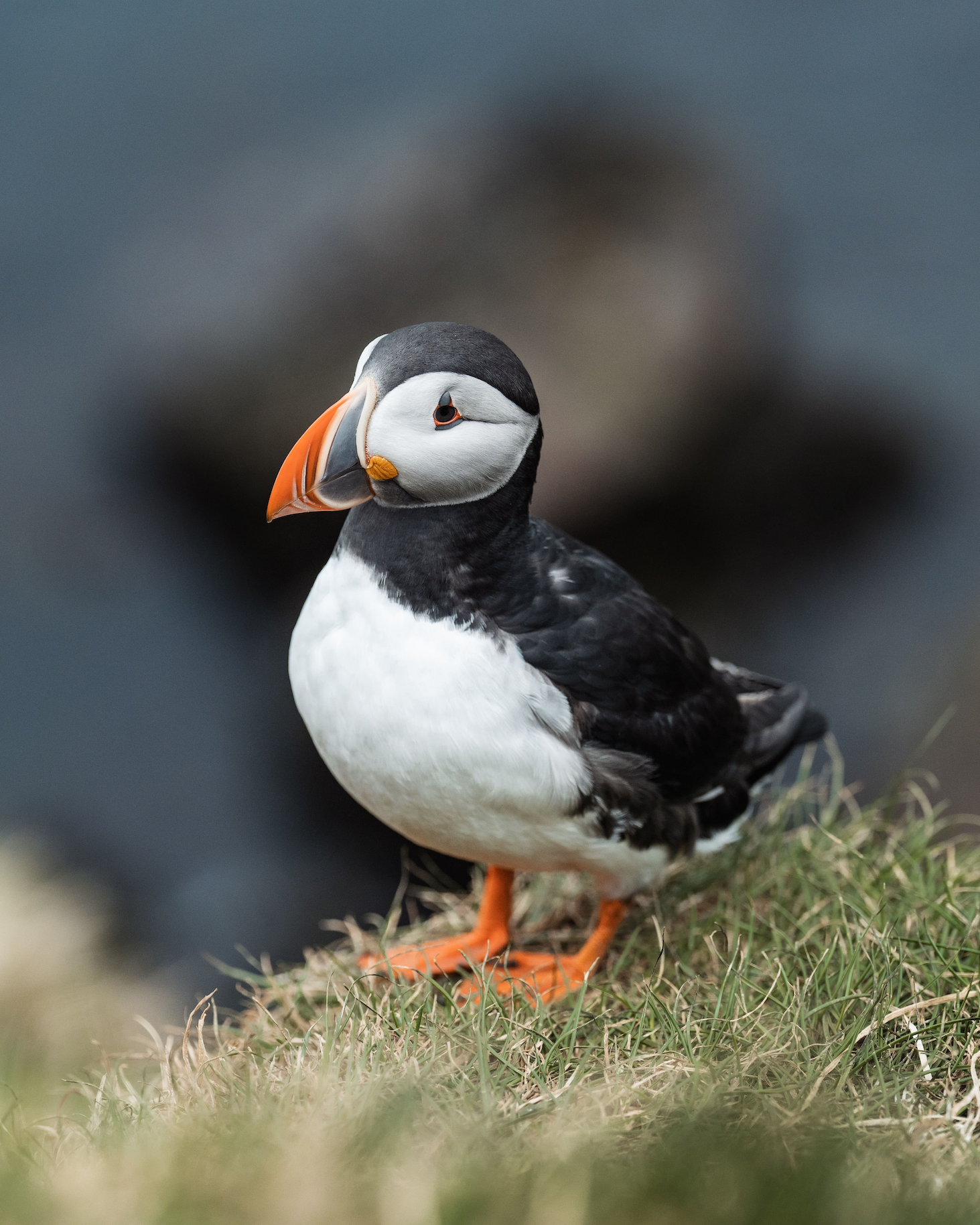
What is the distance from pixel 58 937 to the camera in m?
5.62

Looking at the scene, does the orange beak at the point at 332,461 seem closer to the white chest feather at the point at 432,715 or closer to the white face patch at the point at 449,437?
the white face patch at the point at 449,437

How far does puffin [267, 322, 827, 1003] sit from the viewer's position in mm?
2555

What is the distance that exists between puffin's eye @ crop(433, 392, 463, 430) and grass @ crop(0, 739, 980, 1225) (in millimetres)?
1246

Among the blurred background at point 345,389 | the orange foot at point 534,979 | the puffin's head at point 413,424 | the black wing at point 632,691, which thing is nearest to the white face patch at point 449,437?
the puffin's head at point 413,424

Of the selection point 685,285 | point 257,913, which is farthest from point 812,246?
point 257,913

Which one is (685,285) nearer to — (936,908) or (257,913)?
(257,913)

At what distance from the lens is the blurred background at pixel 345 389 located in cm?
661

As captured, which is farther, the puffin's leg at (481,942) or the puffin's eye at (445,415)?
the puffin's leg at (481,942)

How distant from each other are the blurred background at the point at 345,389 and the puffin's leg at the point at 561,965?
6.81 feet

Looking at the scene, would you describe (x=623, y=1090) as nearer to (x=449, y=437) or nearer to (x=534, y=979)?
(x=534, y=979)

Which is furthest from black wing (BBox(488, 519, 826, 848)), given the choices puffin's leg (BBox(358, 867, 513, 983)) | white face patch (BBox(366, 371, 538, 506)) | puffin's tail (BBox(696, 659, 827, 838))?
puffin's leg (BBox(358, 867, 513, 983))

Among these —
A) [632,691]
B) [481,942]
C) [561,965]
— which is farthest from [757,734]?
[481,942]

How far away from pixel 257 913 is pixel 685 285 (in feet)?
14.4

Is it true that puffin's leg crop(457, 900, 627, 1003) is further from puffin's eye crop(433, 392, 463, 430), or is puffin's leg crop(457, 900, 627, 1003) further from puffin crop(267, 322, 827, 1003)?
puffin's eye crop(433, 392, 463, 430)
